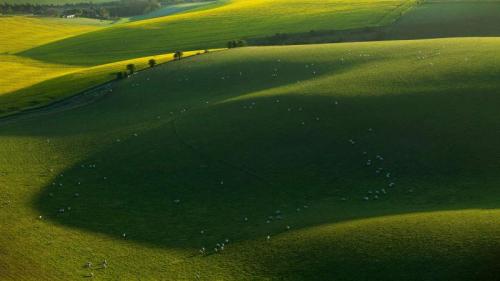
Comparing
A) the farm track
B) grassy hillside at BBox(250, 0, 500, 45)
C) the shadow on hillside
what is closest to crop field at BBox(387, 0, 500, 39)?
grassy hillside at BBox(250, 0, 500, 45)

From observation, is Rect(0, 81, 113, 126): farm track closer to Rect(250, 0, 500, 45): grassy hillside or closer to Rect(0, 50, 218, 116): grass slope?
Rect(0, 50, 218, 116): grass slope

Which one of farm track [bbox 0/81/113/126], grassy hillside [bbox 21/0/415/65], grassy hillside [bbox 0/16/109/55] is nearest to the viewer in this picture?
farm track [bbox 0/81/113/126]

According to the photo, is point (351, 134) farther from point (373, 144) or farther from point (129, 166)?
point (129, 166)

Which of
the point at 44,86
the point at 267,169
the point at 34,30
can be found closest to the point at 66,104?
the point at 44,86

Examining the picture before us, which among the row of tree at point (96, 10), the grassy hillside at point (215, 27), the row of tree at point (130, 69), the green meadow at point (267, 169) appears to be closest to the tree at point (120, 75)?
the row of tree at point (130, 69)

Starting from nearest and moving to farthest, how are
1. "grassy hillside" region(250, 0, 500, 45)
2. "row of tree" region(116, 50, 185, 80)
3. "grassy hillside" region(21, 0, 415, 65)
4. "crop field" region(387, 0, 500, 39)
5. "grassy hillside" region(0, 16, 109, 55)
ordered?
"row of tree" region(116, 50, 185, 80), "crop field" region(387, 0, 500, 39), "grassy hillside" region(250, 0, 500, 45), "grassy hillside" region(21, 0, 415, 65), "grassy hillside" region(0, 16, 109, 55)

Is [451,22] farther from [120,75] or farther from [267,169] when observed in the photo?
[267,169]
